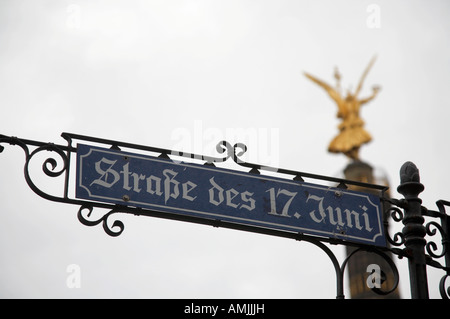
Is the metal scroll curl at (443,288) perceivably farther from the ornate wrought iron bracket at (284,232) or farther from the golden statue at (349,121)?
the golden statue at (349,121)

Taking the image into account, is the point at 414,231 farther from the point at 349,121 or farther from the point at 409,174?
the point at 349,121

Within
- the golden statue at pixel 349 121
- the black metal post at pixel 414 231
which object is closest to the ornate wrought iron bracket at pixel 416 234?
the black metal post at pixel 414 231

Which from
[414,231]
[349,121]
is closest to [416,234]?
[414,231]

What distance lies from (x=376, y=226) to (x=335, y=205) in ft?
1.27

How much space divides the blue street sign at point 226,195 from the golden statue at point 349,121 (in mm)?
59272

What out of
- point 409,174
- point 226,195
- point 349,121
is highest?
point 349,121

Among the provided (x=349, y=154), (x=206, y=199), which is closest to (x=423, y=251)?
(x=206, y=199)

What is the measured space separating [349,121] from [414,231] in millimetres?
59150

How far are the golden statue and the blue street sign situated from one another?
194ft

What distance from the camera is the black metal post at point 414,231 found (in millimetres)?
7652

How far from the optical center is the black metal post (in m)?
7.65

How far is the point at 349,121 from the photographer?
66438 mm
